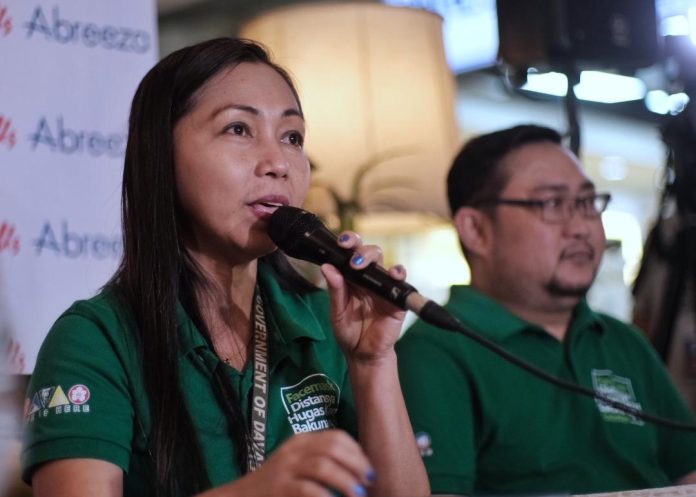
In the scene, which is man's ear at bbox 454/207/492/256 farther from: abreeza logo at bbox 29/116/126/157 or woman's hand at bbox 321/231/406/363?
woman's hand at bbox 321/231/406/363

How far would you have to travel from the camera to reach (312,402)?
1.50 meters

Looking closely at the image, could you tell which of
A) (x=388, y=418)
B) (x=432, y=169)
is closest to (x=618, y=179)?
(x=432, y=169)

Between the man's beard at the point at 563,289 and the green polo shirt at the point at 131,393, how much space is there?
2.66 ft

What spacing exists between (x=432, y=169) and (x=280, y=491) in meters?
1.91

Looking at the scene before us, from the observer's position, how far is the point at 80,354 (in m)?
1.36

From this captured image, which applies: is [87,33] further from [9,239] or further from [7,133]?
[9,239]

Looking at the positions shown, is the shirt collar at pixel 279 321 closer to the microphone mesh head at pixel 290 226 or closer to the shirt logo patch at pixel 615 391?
the microphone mesh head at pixel 290 226

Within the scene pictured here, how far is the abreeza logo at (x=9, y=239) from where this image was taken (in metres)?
1.79

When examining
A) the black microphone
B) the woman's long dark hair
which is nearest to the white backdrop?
the woman's long dark hair

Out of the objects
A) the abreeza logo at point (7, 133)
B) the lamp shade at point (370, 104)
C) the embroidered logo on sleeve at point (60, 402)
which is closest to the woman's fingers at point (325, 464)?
the embroidered logo on sleeve at point (60, 402)

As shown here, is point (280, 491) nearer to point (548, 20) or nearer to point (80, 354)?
point (80, 354)

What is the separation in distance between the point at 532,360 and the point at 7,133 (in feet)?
3.53

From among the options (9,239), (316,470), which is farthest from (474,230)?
(316,470)

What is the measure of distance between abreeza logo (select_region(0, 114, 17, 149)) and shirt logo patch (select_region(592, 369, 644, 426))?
1.17m
